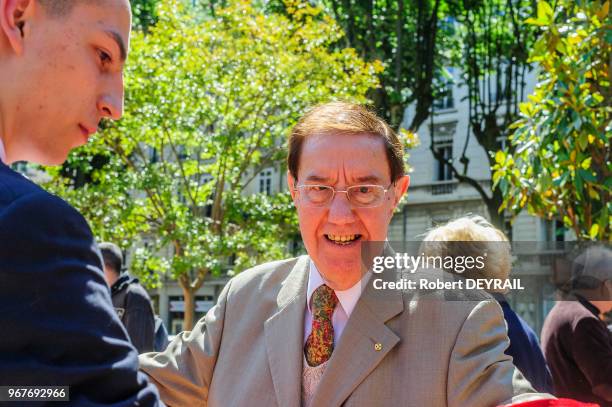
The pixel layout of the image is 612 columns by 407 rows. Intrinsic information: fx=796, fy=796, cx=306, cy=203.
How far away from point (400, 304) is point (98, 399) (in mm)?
1356

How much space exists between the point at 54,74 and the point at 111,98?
0.15m

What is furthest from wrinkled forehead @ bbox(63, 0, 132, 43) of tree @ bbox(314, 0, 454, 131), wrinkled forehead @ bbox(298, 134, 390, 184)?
tree @ bbox(314, 0, 454, 131)

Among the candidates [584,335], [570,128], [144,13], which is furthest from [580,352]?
[144,13]

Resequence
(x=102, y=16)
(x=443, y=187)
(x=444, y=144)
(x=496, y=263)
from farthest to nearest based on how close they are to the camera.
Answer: (x=443, y=187), (x=444, y=144), (x=496, y=263), (x=102, y=16)

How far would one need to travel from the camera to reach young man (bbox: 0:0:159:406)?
1066 millimetres

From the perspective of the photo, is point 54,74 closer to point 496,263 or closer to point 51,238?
point 51,238

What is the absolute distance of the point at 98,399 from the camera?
43.6 inches

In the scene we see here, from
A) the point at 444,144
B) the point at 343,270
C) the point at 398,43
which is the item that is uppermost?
the point at 398,43

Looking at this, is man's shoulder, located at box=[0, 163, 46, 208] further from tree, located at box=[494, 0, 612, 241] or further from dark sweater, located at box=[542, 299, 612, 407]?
tree, located at box=[494, 0, 612, 241]

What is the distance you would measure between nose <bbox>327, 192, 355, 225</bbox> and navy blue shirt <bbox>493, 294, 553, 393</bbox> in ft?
4.07

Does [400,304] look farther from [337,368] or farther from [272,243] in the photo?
[272,243]

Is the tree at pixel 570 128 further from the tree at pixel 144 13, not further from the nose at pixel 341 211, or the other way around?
the tree at pixel 144 13

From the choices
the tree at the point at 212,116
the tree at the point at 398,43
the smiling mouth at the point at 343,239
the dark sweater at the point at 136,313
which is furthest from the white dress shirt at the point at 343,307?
the tree at the point at 398,43

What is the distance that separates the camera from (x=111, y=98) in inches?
55.9
